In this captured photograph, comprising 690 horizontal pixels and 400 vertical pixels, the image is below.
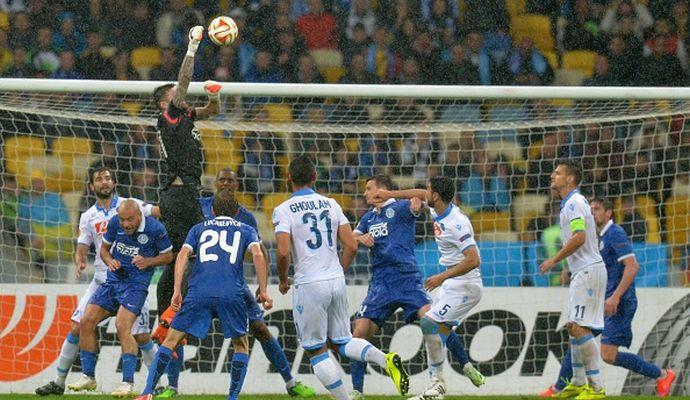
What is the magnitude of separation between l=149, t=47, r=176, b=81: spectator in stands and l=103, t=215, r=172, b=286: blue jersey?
14.8 feet

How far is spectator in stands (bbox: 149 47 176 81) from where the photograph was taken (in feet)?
50.3

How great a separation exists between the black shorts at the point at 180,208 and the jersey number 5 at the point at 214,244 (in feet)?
3.88

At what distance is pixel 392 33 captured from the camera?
53.3ft

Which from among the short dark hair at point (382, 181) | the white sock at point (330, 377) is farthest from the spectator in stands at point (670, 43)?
the white sock at point (330, 377)

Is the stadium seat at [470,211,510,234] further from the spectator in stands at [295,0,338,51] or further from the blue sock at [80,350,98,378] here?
the blue sock at [80,350,98,378]

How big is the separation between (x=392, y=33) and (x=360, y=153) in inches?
126

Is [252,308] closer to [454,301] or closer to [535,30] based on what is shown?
[454,301]

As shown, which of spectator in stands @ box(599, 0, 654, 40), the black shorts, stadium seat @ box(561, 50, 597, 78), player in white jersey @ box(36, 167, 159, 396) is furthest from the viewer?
spectator in stands @ box(599, 0, 654, 40)

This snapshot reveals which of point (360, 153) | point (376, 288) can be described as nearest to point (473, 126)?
point (360, 153)

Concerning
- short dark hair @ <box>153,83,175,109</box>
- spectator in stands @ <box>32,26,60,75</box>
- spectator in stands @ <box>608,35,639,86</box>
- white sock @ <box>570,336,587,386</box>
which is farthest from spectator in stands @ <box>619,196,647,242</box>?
spectator in stands @ <box>32,26,60,75</box>

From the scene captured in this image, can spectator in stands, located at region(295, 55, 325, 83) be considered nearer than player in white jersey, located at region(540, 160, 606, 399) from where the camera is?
No

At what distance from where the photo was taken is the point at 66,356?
11.3 metres

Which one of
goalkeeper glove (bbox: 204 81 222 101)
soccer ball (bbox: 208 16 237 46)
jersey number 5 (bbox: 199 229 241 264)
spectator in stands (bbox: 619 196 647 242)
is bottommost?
spectator in stands (bbox: 619 196 647 242)

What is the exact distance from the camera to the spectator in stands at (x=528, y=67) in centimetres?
1603
